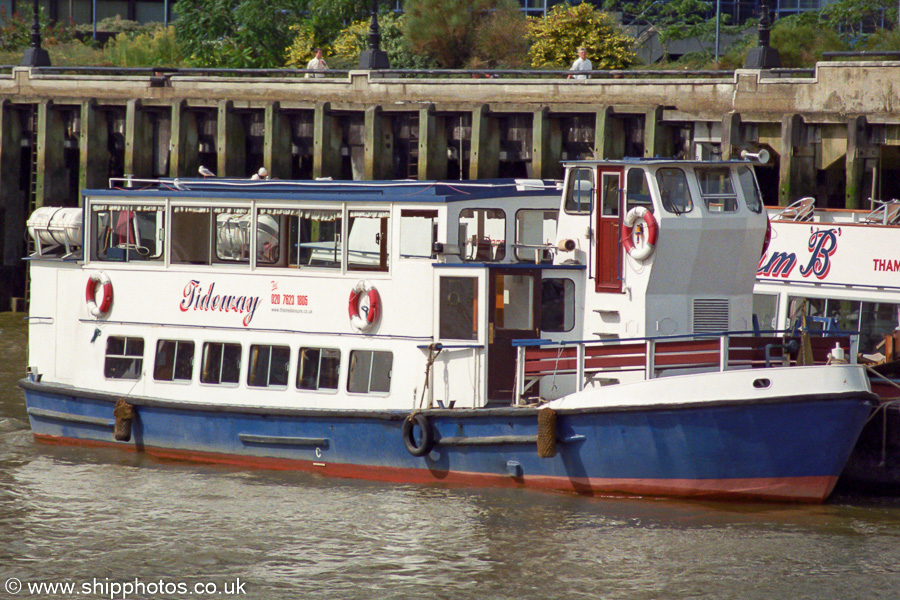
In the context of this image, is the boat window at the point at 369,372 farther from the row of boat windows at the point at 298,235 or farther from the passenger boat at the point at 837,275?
the passenger boat at the point at 837,275

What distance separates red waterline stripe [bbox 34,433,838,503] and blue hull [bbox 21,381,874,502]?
0.01 metres

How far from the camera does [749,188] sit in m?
15.4

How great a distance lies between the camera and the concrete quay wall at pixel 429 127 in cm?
2275

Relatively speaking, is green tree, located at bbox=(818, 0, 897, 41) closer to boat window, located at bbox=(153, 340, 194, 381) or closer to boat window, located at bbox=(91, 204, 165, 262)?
boat window, located at bbox=(91, 204, 165, 262)

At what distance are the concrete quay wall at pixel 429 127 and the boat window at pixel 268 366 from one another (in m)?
8.93

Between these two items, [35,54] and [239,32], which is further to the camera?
[239,32]

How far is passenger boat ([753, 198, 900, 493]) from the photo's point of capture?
17.5m

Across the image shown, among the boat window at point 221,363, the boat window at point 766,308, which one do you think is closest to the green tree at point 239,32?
the boat window at point 221,363

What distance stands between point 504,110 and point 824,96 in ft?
19.9

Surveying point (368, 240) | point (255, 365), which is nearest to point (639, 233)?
point (368, 240)

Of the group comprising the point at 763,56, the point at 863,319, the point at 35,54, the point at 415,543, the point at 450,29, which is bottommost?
the point at 415,543

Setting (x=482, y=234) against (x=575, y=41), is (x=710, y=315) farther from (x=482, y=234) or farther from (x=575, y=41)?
(x=575, y=41)

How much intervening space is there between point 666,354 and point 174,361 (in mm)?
6879

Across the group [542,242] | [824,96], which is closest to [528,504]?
[542,242]
